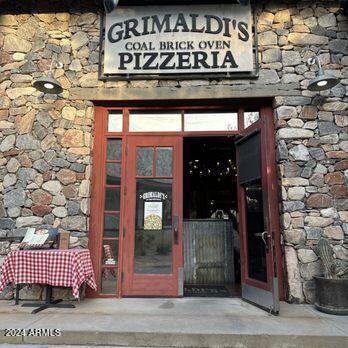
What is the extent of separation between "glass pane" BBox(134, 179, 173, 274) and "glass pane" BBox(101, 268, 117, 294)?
0.32 meters

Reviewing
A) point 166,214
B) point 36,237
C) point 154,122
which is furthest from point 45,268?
point 154,122

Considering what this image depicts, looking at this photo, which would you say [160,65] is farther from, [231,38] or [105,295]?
[105,295]

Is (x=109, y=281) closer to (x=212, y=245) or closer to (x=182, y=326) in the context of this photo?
(x=182, y=326)

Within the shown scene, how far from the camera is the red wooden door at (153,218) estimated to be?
457 centimetres

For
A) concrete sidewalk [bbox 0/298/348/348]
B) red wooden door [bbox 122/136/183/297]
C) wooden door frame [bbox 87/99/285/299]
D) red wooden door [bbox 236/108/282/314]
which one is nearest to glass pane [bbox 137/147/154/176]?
red wooden door [bbox 122/136/183/297]

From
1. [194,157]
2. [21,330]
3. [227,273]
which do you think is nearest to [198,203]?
[194,157]

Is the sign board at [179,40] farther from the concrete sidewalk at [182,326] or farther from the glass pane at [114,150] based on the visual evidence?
the concrete sidewalk at [182,326]

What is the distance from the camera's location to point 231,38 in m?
4.88

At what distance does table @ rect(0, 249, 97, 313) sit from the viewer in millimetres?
3844

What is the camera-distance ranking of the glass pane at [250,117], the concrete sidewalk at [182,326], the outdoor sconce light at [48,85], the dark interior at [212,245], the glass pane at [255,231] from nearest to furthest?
the concrete sidewalk at [182,326] → the glass pane at [255,231] → the outdoor sconce light at [48,85] → the glass pane at [250,117] → the dark interior at [212,245]

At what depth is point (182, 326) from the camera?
3318 millimetres

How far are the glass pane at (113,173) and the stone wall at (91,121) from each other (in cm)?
29

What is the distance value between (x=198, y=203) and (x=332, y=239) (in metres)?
7.19

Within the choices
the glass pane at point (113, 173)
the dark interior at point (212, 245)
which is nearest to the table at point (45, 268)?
the glass pane at point (113, 173)
